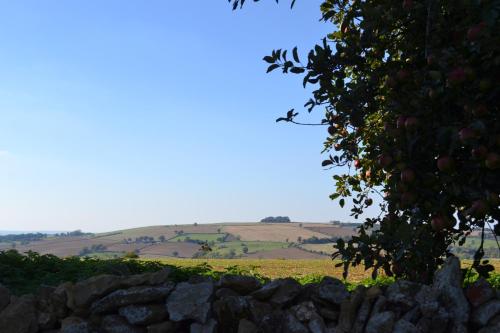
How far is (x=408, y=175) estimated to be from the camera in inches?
211

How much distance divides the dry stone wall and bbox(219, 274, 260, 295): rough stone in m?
0.01

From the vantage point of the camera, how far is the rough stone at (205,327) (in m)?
5.32

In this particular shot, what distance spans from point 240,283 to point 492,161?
282 cm

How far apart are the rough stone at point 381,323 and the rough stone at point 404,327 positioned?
48 millimetres

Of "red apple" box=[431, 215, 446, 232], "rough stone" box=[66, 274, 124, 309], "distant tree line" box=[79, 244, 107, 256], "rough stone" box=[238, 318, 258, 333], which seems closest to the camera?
"rough stone" box=[238, 318, 258, 333]

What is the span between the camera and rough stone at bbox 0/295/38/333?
5.93 metres

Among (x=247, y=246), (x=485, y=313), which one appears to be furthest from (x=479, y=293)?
(x=247, y=246)

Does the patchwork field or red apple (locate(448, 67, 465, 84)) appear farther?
the patchwork field

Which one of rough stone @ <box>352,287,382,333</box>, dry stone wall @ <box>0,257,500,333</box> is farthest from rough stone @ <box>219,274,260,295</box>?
rough stone @ <box>352,287,382,333</box>

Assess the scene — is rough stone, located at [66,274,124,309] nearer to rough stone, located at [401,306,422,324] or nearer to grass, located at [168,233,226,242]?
rough stone, located at [401,306,422,324]

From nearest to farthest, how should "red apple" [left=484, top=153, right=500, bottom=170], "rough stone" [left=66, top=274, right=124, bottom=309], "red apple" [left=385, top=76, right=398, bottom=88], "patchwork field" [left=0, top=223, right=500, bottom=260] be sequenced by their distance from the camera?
1. "red apple" [left=484, top=153, right=500, bottom=170]
2. "rough stone" [left=66, top=274, right=124, bottom=309]
3. "red apple" [left=385, top=76, right=398, bottom=88]
4. "patchwork field" [left=0, top=223, right=500, bottom=260]

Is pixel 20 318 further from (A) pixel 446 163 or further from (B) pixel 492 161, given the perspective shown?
(B) pixel 492 161

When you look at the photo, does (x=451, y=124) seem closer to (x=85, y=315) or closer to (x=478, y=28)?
(x=478, y=28)

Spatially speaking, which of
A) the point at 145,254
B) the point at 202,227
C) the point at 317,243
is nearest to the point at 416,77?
the point at 145,254
